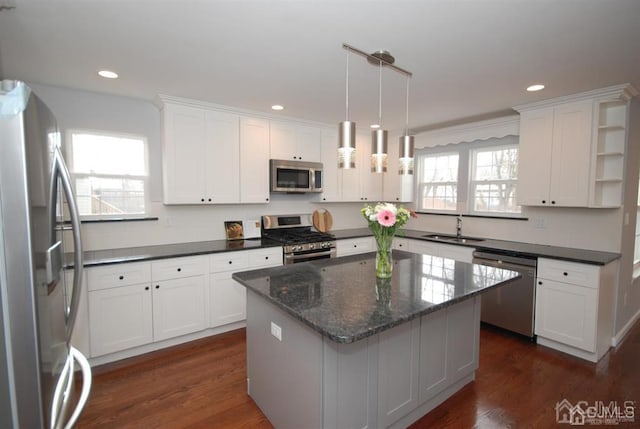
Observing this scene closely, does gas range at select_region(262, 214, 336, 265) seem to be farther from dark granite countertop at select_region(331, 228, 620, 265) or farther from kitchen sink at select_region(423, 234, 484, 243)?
kitchen sink at select_region(423, 234, 484, 243)

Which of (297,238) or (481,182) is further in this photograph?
(481,182)

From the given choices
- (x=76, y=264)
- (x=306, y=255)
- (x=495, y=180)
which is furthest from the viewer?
(x=495, y=180)

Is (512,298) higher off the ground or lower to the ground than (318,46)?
lower

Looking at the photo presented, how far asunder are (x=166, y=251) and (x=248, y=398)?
1.61m

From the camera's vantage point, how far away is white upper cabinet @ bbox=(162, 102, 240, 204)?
3.18 metres

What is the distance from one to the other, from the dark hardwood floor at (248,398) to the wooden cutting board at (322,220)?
2.00 meters

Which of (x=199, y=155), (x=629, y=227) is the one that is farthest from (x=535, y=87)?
(x=199, y=155)

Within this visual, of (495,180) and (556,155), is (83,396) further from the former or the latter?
(495,180)

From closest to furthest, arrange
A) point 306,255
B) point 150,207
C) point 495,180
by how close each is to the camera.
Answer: point 150,207 < point 306,255 < point 495,180

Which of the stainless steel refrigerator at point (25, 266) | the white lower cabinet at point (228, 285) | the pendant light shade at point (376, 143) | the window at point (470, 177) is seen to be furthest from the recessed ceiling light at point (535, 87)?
the stainless steel refrigerator at point (25, 266)

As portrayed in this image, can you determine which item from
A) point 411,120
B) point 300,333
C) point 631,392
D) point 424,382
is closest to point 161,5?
point 300,333

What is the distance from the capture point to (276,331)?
1.88 metres

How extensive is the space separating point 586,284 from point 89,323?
4.30 meters

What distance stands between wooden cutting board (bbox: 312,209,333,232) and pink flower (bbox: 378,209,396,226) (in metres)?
2.58
